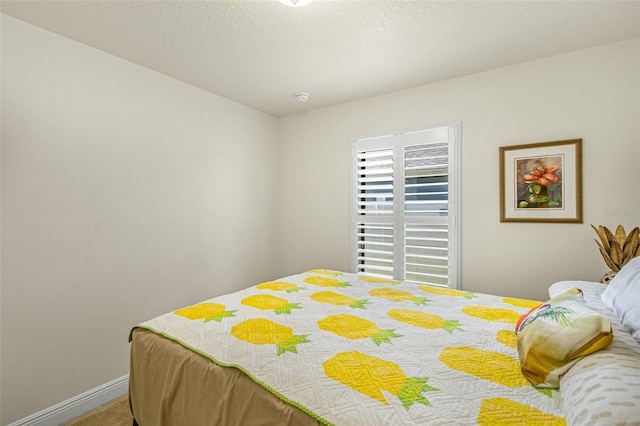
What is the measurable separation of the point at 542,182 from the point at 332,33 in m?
1.90

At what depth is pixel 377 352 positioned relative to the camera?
1296 millimetres

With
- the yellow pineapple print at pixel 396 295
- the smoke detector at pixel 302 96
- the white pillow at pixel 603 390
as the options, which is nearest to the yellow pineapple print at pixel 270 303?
the yellow pineapple print at pixel 396 295

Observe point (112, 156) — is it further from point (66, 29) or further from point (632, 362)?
point (632, 362)

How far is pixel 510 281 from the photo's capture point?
8.36 ft

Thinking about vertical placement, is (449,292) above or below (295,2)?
below

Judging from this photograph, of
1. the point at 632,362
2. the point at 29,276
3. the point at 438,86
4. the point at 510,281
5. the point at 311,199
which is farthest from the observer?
the point at 311,199

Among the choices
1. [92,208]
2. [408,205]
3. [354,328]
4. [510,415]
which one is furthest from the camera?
[408,205]

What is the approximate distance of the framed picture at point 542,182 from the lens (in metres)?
2.30

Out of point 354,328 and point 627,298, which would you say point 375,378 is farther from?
point 627,298

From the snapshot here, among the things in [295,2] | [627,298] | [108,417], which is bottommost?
[108,417]

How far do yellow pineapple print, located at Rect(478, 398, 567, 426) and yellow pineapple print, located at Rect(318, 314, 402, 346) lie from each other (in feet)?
1.65

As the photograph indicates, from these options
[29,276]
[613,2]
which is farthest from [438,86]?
[29,276]

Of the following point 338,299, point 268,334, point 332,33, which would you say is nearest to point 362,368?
point 268,334

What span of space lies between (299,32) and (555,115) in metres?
1.97
